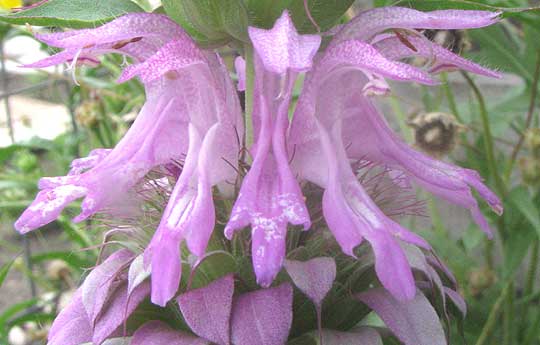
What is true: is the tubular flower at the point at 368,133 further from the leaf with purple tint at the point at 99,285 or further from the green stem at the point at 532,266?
the green stem at the point at 532,266

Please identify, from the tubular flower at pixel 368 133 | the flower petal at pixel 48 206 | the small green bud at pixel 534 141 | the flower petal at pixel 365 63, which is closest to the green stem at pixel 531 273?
the small green bud at pixel 534 141

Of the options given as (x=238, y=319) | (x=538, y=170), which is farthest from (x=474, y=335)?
(x=238, y=319)

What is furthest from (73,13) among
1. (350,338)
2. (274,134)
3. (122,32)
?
(350,338)

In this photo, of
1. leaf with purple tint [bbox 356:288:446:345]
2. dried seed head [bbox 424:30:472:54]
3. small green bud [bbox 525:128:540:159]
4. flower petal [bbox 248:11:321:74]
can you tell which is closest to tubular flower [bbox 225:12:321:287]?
flower petal [bbox 248:11:321:74]

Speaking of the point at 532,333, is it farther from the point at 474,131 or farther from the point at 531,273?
the point at 474,131

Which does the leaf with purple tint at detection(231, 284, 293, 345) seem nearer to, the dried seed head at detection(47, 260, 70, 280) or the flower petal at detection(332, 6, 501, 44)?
the flower petal at detection(332, 6, 501, 44)

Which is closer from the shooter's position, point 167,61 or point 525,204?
point 167,61
